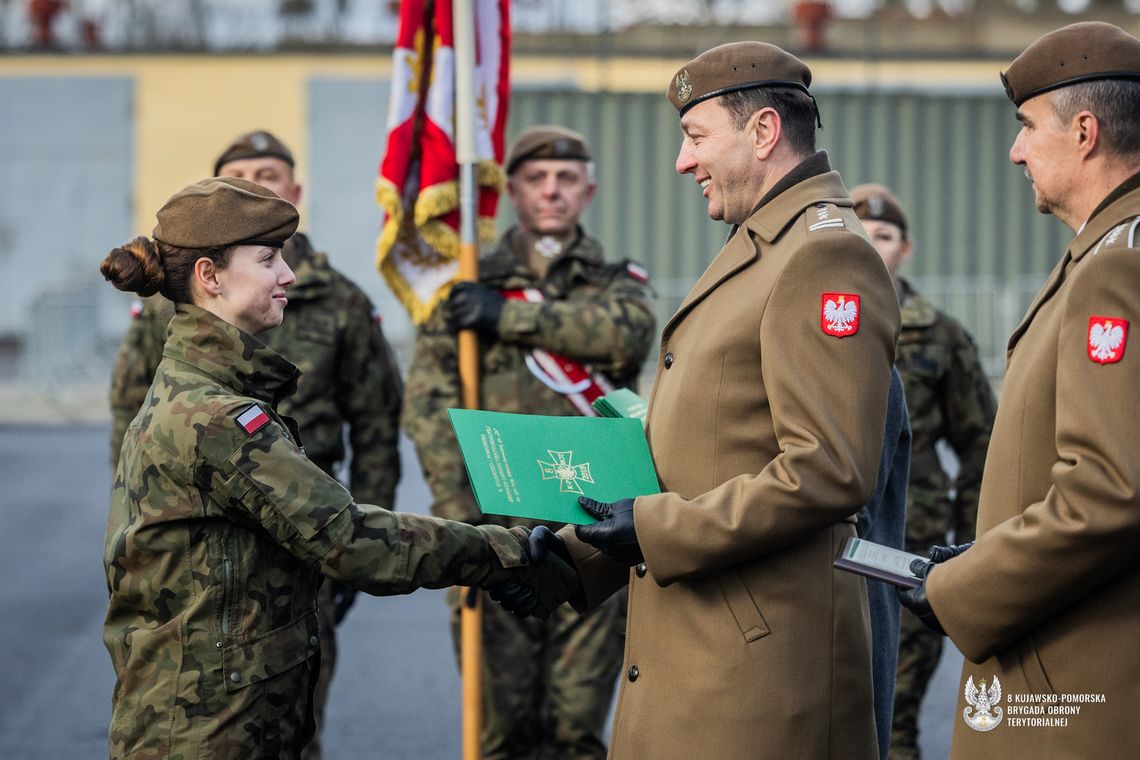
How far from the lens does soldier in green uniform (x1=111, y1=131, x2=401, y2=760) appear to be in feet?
16.6

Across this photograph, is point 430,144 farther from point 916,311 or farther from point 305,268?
point 916,311

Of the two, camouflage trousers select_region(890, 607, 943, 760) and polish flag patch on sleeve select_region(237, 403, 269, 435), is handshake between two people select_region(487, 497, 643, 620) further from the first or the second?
camouflage trousers select_region(890, 607, 943, 760)

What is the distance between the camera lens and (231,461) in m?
2.95

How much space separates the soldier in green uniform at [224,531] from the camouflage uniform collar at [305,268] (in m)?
1.86

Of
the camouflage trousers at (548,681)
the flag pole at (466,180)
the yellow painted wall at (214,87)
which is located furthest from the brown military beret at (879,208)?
the yellow painted wall at (214,87)

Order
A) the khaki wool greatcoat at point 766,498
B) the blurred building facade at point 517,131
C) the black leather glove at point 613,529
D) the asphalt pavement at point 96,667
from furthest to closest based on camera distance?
1. the blurred building facade at point 517,131
2. the asphalt pavement at point 96,667
3. the black leather glove at point 613,529
4. the khaki wool greatcoat at point 766,498

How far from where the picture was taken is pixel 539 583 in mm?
3340

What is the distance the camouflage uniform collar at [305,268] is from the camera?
201 inches

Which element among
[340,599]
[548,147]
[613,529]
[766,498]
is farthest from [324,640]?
[766,498]

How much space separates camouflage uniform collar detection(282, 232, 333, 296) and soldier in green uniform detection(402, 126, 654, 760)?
392 mm

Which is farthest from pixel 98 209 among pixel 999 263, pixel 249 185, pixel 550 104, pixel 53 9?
pixel 249 185

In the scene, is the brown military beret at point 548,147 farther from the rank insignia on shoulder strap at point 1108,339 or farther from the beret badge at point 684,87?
the rank insignia on shoulder strap at point 1108,339

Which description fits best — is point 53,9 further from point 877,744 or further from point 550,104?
point 877,744

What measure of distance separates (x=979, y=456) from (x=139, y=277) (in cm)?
339
